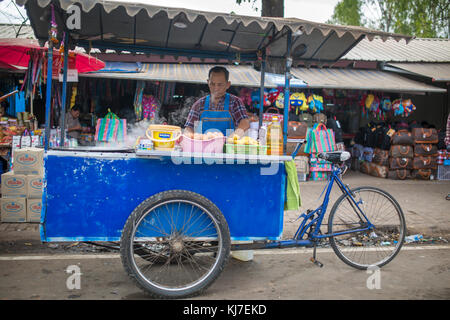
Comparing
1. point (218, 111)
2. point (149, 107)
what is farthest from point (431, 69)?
point (218, 111)

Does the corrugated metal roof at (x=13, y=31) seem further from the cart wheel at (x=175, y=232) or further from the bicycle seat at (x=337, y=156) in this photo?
the bicycle seat at (x=337, y=156)

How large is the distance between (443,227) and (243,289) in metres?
3.73

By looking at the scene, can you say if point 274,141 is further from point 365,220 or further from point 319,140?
point 319,140

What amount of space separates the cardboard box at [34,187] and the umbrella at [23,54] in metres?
1.88

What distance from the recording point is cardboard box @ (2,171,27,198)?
17.6 feet

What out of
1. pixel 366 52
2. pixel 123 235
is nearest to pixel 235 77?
pixel 366 52

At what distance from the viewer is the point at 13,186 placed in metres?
5.39

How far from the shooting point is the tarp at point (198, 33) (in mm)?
3359

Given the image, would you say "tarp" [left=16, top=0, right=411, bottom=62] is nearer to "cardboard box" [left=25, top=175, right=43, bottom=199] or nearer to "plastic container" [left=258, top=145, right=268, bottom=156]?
"plastic container" [left=258, top=145, right=268, bottom=156]

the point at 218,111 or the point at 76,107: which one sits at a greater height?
the point at 76,107

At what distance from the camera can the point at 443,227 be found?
5.54m

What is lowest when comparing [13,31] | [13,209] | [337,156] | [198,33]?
[13,209]

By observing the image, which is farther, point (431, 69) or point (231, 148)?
point (431, 69)

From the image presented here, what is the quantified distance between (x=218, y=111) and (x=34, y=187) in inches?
117
